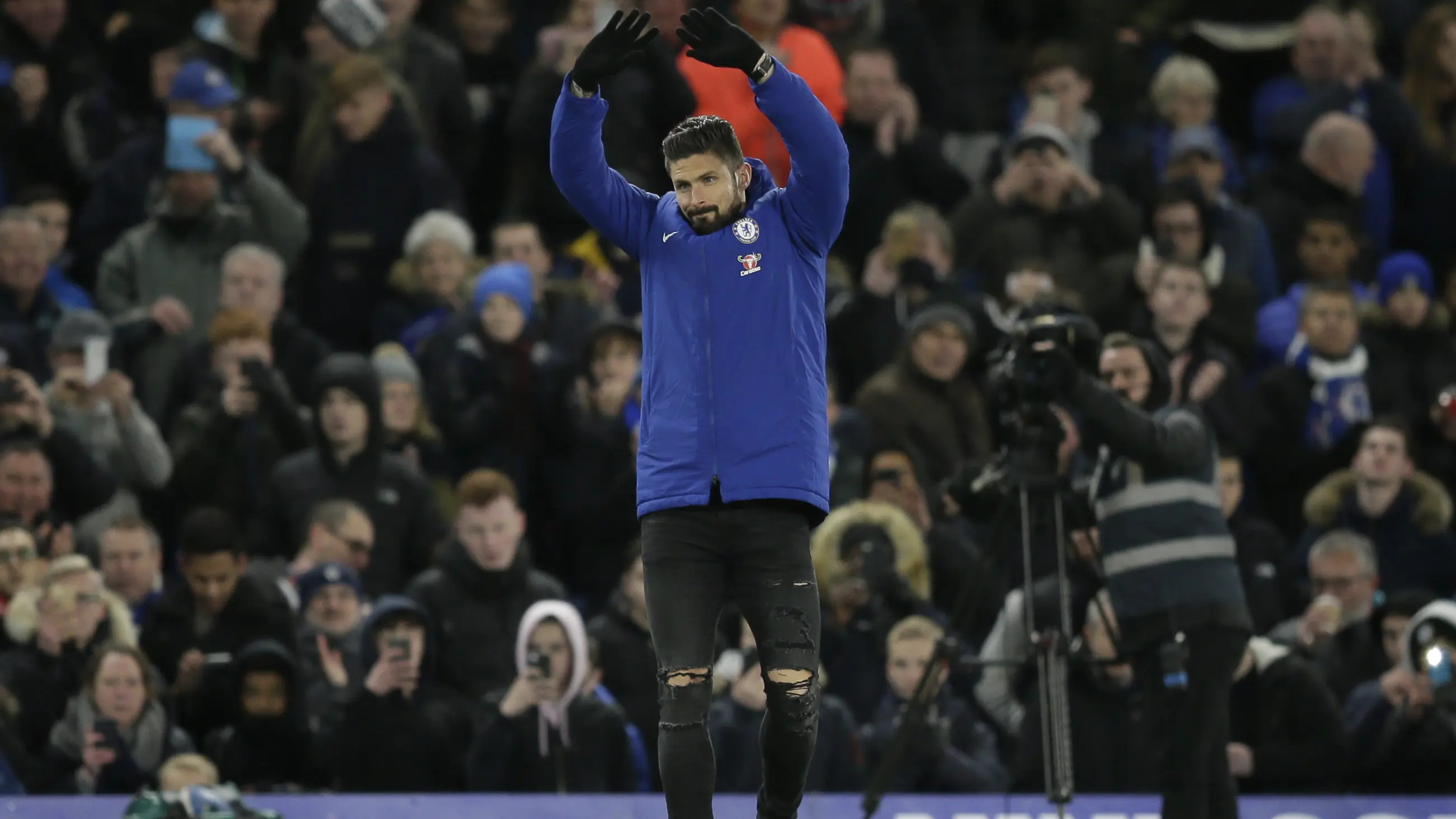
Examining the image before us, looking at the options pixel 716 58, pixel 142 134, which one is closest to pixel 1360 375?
pixel 142 134

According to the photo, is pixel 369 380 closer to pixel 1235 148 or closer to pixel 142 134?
pixel 142 134

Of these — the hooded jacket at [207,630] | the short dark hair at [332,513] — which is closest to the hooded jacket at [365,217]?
the short dark hair at [332,513]

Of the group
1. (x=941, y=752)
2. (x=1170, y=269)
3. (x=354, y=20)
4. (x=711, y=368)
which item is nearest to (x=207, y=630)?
(x=941, y=752)

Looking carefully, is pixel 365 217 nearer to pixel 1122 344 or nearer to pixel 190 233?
pixel 190 233

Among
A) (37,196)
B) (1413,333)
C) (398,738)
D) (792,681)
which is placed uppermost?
(37,196)

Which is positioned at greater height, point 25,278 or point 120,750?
point 25,278

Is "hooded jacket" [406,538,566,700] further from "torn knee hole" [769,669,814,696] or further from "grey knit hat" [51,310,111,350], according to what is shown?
"torn knee hole" [769,669,814,696]

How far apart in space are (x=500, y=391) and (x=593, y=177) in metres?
5.06

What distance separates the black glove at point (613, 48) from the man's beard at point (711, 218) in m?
0.43

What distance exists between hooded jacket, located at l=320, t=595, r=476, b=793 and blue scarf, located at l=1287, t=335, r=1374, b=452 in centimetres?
478

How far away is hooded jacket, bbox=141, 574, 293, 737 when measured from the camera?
10602 mm

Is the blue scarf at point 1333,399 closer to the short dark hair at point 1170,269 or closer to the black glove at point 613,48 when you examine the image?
the short dark hair at point 1170,269

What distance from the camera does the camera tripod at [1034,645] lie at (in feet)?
28.8

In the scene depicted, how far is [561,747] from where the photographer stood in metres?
10.1
